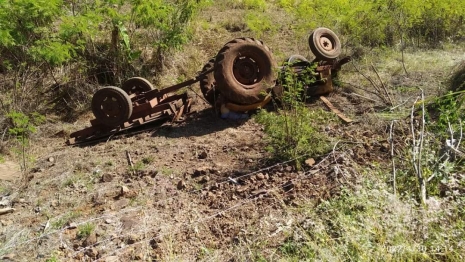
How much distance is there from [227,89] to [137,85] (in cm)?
183

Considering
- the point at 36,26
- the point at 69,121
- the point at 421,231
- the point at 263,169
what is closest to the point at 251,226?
the point at 263,169

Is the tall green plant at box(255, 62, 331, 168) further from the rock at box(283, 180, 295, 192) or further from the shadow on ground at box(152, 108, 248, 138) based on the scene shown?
the shadow on ground at box(152, 108, 248, 138)

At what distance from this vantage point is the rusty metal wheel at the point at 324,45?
5.91 meters

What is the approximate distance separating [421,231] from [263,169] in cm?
182

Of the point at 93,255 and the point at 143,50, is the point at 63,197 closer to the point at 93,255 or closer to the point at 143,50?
the point at 93,255

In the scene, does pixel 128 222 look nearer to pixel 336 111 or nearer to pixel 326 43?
pixel 336 111

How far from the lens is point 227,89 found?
220 inches

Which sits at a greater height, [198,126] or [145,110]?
[145,110]

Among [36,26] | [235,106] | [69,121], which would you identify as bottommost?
[69,121]

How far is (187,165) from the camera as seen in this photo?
15.8ft

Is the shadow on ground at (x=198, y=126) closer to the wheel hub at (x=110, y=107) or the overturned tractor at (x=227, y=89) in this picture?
the overturned tractor at (x=227, y=89)

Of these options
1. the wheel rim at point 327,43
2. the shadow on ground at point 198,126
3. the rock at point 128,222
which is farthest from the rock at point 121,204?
the wheel rim at point 327,43

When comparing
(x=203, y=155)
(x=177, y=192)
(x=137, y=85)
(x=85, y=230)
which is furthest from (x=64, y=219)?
(x=137, y=85)

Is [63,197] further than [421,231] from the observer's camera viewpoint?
Yes
